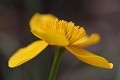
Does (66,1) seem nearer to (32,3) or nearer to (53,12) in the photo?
(53,12)

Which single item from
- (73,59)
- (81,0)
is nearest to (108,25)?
(81,0)

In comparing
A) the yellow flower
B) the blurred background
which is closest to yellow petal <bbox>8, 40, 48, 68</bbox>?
the yellow flower

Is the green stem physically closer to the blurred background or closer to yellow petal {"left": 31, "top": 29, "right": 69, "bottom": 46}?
yellow petal {"left": 31, "top": 29, "right": 69, "bottom": 46}

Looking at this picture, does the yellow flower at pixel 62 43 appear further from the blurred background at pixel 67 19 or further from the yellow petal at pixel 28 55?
the blurred background at pixel 67 19

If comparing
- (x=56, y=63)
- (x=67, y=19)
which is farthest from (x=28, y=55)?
(x=67, y=19)

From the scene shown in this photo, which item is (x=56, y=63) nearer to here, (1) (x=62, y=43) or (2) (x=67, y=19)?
(1) (x=62, y=43)

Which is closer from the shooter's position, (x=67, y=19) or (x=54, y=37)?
(x=54, y=37)

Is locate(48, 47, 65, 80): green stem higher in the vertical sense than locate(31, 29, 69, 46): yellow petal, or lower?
lower

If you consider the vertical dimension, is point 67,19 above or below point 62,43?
above

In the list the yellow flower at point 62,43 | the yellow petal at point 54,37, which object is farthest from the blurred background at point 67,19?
the yellow petal at point 54,37
